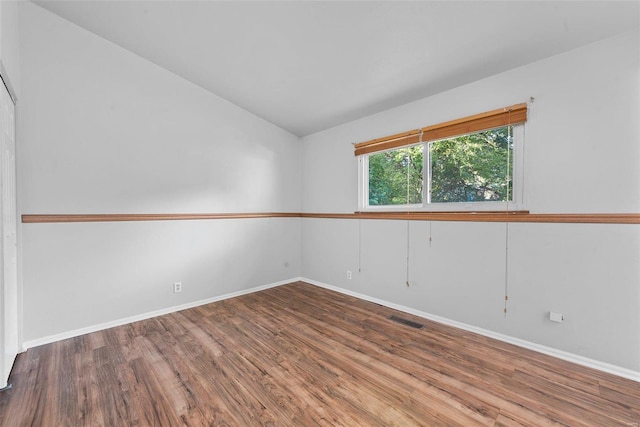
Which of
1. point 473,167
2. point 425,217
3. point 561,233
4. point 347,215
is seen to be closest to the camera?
point 561,233

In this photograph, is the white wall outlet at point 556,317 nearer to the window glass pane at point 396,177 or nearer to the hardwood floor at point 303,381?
the hardwood floor at point 303,381

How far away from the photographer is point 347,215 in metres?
3.71

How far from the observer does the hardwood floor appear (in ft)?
5.01

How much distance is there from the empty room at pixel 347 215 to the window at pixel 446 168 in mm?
21

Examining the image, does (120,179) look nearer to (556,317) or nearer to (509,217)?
(509,217)

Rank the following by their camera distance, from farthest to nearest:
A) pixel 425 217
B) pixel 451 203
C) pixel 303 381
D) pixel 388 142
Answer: pixel 388 142, pixel 425 217, pixel 451 203, pixel 303 381

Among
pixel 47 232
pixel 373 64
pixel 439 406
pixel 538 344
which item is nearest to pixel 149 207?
pixel 47 232

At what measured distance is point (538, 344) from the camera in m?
2.19

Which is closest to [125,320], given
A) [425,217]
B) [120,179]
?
[120,179]

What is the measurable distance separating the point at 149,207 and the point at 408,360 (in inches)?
115

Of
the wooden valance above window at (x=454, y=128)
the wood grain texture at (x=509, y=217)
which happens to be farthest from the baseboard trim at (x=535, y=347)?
the wooden valance above window at (x=454, y=128)

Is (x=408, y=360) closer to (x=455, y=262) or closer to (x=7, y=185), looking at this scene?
(x=455, y=262)

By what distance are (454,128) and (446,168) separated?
0.39 m

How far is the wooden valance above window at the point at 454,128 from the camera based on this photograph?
7.48ft
